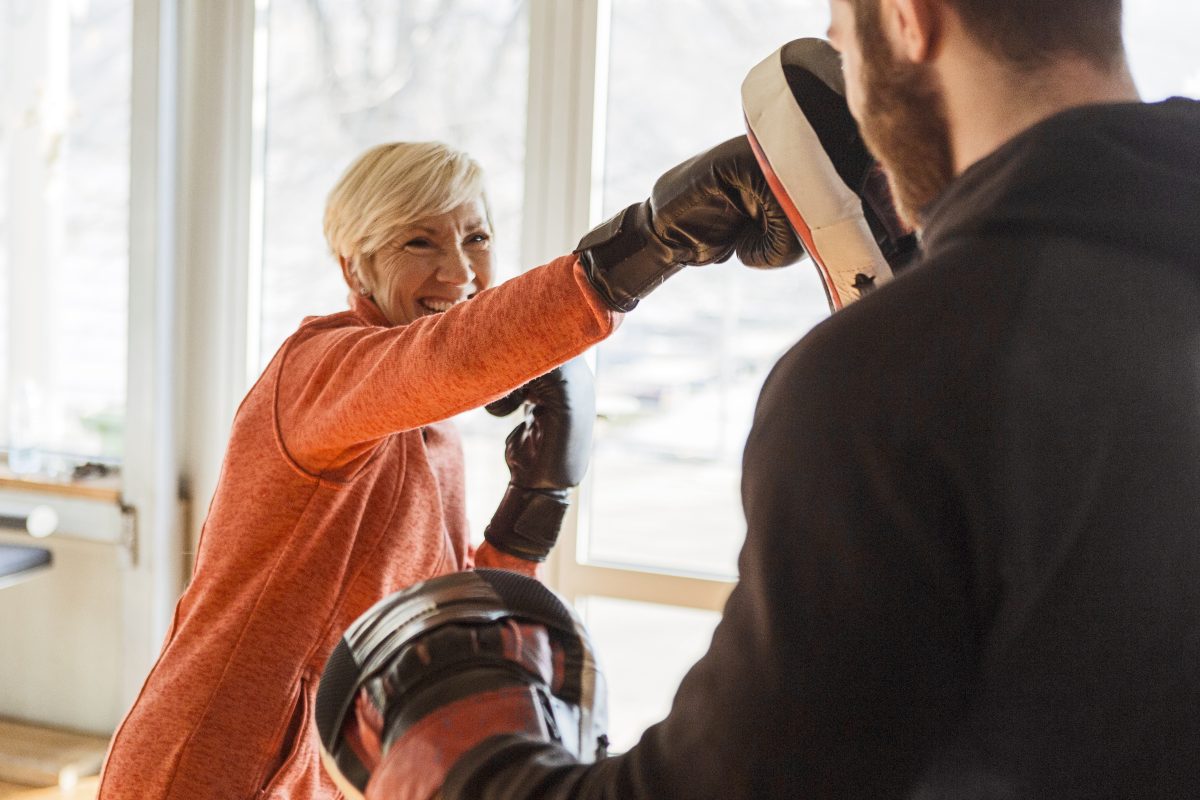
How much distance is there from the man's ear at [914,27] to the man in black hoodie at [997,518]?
0.32 ft

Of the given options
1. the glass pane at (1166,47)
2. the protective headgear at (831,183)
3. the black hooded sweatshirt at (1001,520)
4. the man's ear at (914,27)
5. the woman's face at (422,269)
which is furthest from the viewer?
the glass pane at (1166,47)

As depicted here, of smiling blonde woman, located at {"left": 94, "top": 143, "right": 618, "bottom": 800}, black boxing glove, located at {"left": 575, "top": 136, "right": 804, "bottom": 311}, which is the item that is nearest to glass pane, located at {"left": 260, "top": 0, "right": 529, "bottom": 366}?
smiling blonde woman, located at {"left": 94, "top": 143, "right": 618, "bottom": 800}

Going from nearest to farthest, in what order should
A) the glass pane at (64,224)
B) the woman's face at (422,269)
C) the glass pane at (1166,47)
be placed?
1. the woman's face at (422,269)
2. the glass pane at (1166,47)
3. the glass pane at (64,224)

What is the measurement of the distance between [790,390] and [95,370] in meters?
2.60

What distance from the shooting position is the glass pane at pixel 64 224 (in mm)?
2730

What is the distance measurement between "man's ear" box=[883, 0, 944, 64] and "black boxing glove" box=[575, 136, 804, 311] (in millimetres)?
504

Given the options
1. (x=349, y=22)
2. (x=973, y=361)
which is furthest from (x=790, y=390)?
(x=349, y=22)

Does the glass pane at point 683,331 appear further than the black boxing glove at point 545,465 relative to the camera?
Yes

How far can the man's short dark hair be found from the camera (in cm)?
64

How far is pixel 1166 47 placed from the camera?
2.02m

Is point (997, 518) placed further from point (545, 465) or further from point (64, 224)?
point (64, 224)

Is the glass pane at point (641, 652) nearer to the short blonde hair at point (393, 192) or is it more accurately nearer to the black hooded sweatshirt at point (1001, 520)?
the short blonde hair at point (393, 192)

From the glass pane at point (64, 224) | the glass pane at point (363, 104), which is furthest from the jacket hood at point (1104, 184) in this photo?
the glass pane at point (64, 224)

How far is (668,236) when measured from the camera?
4.09ft
